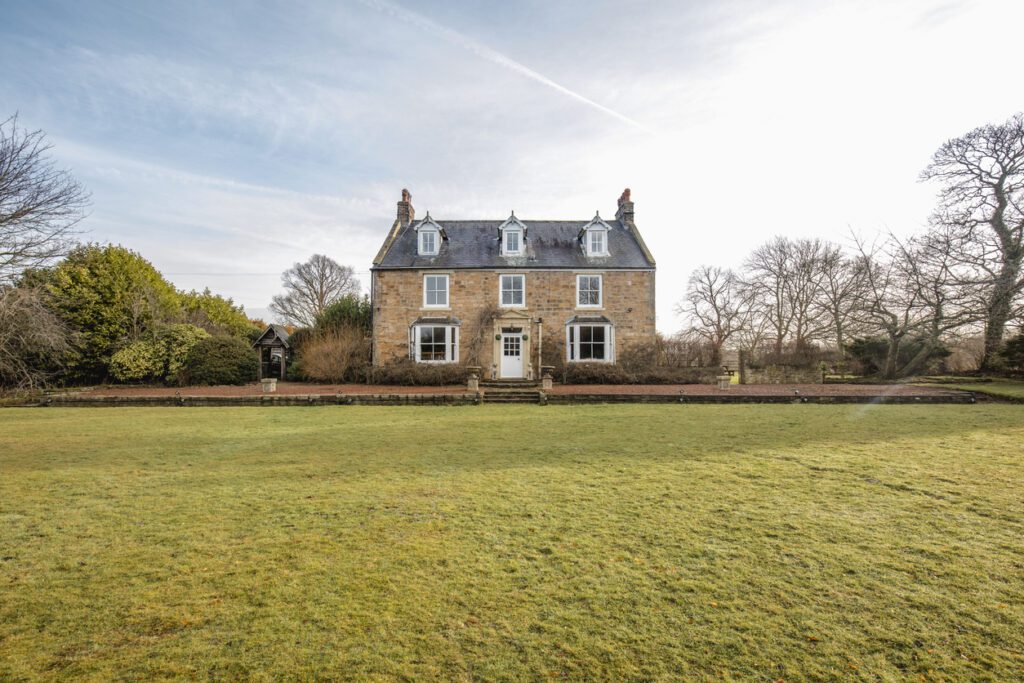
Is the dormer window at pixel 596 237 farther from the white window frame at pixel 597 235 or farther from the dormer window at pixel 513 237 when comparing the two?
the dormer window at pixel 513 237

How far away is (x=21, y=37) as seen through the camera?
967cm

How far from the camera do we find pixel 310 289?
43.4m

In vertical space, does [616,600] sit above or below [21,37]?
below

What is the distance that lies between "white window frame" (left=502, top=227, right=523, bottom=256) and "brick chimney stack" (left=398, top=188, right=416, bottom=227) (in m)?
5.74

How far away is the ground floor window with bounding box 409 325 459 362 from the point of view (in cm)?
2316

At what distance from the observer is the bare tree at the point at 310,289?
43406 millimetres

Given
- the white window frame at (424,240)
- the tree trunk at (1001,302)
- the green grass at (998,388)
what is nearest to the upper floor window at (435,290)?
the white window frame at (424,240)

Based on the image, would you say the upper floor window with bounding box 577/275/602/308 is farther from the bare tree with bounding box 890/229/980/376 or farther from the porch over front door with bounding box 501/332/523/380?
the bare tree with bounding box 890/229/980/376

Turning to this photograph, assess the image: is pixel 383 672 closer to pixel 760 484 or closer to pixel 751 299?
pixel 760 484

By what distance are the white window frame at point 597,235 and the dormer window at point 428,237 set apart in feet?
25.1

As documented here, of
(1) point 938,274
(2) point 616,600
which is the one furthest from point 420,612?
(1) point 938,274

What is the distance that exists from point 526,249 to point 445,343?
250 inches

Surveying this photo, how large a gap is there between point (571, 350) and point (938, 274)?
16665 mm

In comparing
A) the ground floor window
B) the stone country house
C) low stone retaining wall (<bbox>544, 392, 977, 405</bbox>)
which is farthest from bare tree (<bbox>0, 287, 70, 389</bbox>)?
low stone retaining wall (<bbox>544, 392, 977, 405</bbox>)
